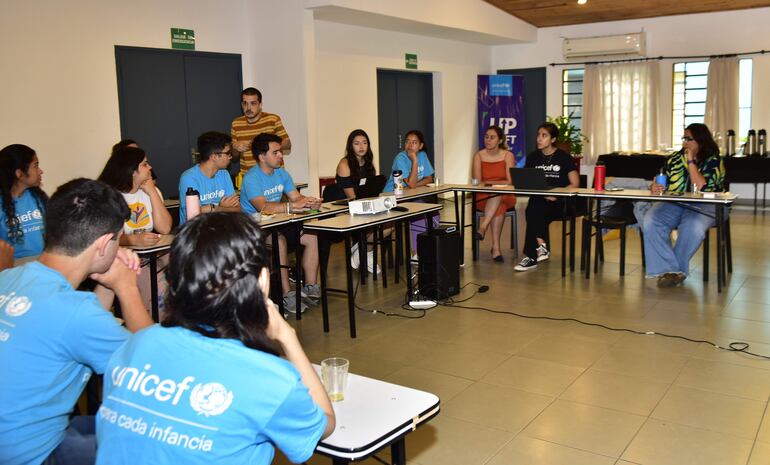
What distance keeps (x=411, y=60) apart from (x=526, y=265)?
4.71 metres

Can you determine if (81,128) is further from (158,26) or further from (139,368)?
(139,368)

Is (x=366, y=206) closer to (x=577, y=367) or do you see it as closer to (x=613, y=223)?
(x=577, y=367)

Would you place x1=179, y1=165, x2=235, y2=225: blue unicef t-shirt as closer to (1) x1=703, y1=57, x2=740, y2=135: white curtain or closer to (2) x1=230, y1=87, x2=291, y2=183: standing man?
(2) x1=230, y1=87, x2=291, y2=183: standing man

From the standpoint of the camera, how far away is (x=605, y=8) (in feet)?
33.4

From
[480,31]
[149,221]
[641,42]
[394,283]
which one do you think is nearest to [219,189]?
[149,221]

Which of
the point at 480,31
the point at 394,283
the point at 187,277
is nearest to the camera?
the point at 187,277

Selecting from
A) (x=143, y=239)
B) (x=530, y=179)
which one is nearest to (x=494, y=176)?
(x=530, y=179)

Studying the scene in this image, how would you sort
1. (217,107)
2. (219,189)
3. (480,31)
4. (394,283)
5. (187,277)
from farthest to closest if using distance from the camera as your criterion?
(480,31), (217,107), (394,283), (219,189), (187,277)

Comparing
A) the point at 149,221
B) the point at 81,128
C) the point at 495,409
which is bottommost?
the point at 495,409

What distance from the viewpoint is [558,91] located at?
37.9 feet

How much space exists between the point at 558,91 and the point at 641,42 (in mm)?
1525

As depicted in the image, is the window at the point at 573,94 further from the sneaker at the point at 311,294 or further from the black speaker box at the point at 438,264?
the sneaker at the point at 311,294

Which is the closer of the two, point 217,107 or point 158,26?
point 158,26

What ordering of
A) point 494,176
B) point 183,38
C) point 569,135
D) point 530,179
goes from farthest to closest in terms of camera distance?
point 569,135 < point 183,38 < point 494,176 < point 530,179
